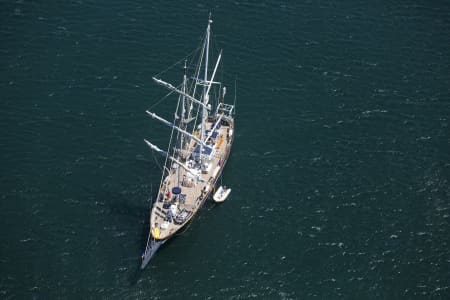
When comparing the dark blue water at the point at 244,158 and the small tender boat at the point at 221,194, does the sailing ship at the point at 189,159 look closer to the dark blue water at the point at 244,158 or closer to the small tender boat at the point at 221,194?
the small tender boat at the point at 221,194

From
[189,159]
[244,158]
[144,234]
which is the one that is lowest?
[144,234]

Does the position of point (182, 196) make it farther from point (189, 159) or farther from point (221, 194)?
point (189, 159)

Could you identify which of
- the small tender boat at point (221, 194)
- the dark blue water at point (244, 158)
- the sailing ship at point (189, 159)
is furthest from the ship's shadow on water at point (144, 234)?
the sailing ship at point (189, 159)

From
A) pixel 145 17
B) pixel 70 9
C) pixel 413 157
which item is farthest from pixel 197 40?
pixel 413 157

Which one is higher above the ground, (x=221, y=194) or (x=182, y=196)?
(x=182, y=196)

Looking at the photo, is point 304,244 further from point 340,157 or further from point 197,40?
point 197,40

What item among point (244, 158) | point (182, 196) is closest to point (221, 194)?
point (182, 196)

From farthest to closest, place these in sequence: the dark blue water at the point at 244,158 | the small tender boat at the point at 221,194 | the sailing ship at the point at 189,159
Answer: the small tender boat at the point at 221,194 < the sailing ship at the point at 189,159 < the dark blue water at the point at 244,158
